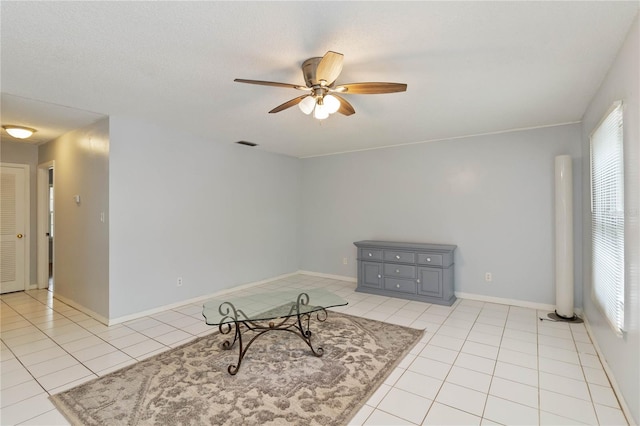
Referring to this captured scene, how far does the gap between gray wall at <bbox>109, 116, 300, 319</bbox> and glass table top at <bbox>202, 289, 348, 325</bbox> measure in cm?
128

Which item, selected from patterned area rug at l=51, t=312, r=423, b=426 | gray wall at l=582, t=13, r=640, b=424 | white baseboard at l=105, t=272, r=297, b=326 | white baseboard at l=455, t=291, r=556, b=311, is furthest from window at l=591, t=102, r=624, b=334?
white baseboard at l=105, t=272, r=297, b=326

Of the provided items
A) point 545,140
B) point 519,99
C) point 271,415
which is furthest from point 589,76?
point 271,415

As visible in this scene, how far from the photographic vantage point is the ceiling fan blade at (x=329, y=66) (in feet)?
6.01

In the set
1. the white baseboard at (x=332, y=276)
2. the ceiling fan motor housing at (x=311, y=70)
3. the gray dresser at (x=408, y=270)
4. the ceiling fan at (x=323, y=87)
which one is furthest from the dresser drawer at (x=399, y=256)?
the ceiling fan motor housing at (x=311, y=70)

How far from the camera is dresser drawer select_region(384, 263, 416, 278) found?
175 inches

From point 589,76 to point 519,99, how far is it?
0.57 metres

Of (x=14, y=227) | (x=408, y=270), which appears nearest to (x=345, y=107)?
(x=408, y=270)

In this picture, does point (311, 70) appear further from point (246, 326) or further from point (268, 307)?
point (246, 326)

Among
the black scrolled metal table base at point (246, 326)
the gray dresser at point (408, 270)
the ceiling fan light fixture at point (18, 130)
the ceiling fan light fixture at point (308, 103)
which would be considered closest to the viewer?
the ceiling fan light fixture at point (308, 103)

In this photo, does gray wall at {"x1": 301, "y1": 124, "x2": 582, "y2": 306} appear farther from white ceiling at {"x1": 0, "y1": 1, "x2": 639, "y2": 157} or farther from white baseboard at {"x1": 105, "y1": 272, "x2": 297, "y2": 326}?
white baseboard at {"x1": 105, "y1": 272, "x2": 297, "y2": 326}

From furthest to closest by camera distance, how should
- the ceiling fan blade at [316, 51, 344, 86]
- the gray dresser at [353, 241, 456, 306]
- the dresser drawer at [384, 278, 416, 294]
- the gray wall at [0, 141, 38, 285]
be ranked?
the gray wall at [0, 141, 38, 285]
the dresser drawer at [384, 278, 416, 294]
the gray dresser at [353, 241, 456, 306]
the ceiling fan blade at [316, 51, 344, 86]

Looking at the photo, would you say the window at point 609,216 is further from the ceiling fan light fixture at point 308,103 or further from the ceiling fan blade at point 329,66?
the ceiling fan light fixture at point 308,103

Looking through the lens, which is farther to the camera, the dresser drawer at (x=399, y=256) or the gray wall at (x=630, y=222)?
the dresser drawer at (x=399, y=256)

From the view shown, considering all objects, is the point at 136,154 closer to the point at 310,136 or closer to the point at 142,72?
the point at 142,72
